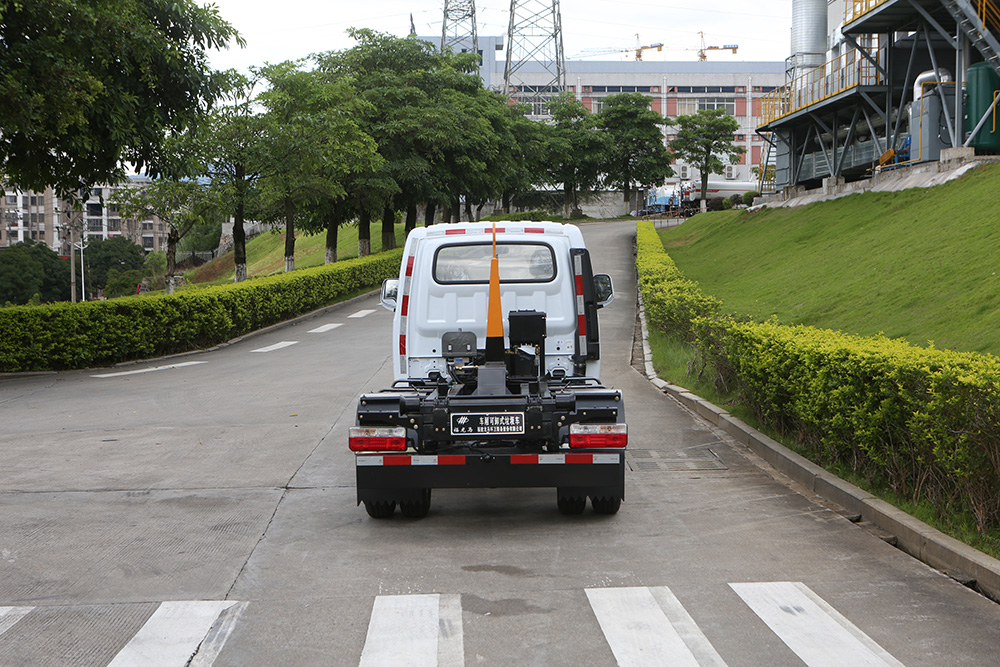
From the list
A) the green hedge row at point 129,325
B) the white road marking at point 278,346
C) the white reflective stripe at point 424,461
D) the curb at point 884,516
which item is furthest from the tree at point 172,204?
the white reflective stripe at point 424,461

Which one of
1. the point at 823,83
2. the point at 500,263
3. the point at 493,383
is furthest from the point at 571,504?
the point at 823,83

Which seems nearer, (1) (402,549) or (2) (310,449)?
(1) (402,549)

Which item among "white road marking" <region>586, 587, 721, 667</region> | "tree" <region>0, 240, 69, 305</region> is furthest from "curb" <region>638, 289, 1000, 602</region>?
"tree" <region>0, 240, 69, 305</region>

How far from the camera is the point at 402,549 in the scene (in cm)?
636

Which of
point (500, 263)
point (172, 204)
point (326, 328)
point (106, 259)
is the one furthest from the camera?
point (106, 259)

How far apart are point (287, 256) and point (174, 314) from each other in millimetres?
14968

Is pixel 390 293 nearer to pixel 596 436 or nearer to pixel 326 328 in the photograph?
pixel 596 436

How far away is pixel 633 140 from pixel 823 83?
1474 inches

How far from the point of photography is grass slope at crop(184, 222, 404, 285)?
234ft

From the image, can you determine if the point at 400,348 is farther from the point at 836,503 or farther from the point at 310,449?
the point at 836,503

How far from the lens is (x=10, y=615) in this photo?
5113mm

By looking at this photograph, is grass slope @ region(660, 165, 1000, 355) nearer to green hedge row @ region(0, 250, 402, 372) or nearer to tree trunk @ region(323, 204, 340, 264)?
green hedge row @ region(0, 250, 402, 372)

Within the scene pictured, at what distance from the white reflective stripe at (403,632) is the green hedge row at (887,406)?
350cm

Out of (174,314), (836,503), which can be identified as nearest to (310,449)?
(836,503)
